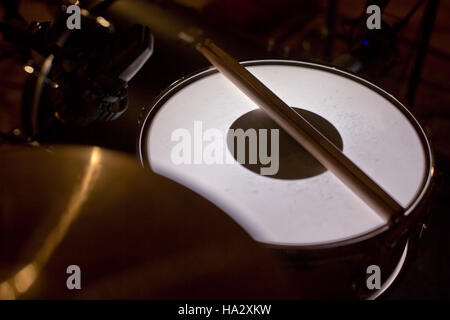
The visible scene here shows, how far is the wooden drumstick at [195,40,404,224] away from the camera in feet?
2.04

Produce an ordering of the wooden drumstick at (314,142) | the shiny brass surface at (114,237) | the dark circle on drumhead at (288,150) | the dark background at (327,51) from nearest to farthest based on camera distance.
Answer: the shiny brass surface at (114,237)
the wooden drumstick at (314,142)
the dark circle on drumhead at (288,150)
the dark background at (327,51)

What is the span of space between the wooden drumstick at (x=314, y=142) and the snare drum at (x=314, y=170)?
41mm

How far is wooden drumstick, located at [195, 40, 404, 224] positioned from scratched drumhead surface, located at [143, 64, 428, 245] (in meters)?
0.05

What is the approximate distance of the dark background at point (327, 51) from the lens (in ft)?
4.14

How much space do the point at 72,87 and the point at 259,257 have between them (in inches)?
19.5

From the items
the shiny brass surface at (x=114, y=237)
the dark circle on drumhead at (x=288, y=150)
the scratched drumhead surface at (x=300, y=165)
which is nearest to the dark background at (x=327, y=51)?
the scratched drumhead surface at (x=300, y=165)

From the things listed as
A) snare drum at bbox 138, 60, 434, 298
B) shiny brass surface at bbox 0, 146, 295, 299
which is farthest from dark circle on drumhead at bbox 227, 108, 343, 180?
shiny brass surface at bbox 0, 146, 295, 299

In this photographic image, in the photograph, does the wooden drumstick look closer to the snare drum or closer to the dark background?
the snare drum

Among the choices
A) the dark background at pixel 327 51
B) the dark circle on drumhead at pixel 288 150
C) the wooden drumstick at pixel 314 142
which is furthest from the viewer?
the dark background at pixel 327 51

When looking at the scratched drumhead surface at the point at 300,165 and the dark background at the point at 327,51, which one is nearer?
the scratched drumhead surface at the point at 300,165

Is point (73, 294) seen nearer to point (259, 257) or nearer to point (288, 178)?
point (259, 257)

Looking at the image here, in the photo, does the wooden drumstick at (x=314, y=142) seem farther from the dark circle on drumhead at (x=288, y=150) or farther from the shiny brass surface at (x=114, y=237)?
the shiny brass surface at (x=114, y=237)

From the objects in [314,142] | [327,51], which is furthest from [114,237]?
[327,51]

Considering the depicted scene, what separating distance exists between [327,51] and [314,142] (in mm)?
1231
